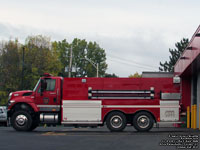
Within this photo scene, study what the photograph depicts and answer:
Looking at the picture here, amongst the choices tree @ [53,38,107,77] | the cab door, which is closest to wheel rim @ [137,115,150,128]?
the cab door

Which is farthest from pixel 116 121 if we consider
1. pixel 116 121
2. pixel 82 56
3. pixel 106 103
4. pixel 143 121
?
pixel 82 56

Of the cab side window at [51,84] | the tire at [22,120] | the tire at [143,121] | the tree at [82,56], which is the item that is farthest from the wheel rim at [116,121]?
the tree at [82,56]

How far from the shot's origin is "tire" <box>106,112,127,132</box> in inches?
811

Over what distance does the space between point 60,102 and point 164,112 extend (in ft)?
17.7

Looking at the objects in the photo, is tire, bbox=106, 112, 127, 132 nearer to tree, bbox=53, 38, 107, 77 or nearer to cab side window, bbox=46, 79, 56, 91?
cab side window, bbox=46, 79, 56, 91

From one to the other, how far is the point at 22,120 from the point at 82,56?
7241 centimetres

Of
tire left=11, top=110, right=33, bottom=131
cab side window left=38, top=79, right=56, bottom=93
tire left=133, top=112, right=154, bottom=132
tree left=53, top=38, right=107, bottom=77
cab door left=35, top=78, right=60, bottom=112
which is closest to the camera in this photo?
tire left=133, top=112, right=154, bottom=132

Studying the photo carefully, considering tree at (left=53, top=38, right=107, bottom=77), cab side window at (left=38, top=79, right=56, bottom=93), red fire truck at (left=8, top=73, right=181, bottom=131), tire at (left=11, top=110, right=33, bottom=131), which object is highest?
tree at (left=53, top=38, right=107, bottom=77)

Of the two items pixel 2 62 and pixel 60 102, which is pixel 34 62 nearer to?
pixel 2 62

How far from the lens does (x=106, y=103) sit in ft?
68.3

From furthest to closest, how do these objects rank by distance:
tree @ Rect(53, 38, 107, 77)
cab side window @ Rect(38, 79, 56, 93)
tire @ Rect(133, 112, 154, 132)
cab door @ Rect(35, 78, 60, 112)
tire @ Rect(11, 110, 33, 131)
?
tree @ Rect(53, 38, 107, 77), cab side window @ Rect(38, 79, 56, 93), cab door @ Rect(35, 78, 60, 112), tire @ Rect(11, 110, 33, 131), tire @ Rect(133, 112, 154, 132)

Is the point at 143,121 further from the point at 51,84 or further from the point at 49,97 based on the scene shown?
the point at 51,84

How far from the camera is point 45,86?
21.2m

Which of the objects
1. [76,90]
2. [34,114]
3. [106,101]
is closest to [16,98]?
[34,114]
